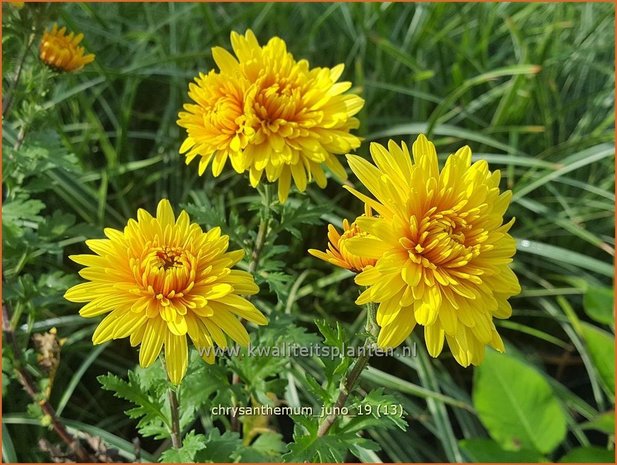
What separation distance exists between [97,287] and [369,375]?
2.73 feet

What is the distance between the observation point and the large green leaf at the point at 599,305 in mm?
1530

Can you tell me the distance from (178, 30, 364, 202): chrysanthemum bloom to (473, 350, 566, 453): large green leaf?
671 millimetres

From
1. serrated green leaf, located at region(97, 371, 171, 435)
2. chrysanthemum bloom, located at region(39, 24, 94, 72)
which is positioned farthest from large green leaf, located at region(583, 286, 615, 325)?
chrysanthemum bloom, located at region(39, 24, 94, 72)

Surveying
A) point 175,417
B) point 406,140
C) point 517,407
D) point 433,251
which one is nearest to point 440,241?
point 433,251

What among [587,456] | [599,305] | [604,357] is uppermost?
[599,305]

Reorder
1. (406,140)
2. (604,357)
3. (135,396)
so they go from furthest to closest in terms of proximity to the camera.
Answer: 1. (406,140)
2. (604,357)
3. (135,396)

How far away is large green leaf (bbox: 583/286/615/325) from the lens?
1530 mm

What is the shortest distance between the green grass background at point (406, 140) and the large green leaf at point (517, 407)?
124 mm

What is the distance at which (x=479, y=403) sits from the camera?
137 cm

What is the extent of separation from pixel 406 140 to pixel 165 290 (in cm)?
130

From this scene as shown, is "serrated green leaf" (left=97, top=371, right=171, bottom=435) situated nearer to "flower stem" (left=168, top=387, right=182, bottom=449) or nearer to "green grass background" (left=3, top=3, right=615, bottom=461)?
"flower stem" (left=168, top=387, right=182, bottom=449)

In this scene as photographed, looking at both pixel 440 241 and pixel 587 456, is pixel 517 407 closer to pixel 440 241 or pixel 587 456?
pixel 587 456

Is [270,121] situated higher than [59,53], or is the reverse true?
[59,53]

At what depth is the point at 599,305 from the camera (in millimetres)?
1547
